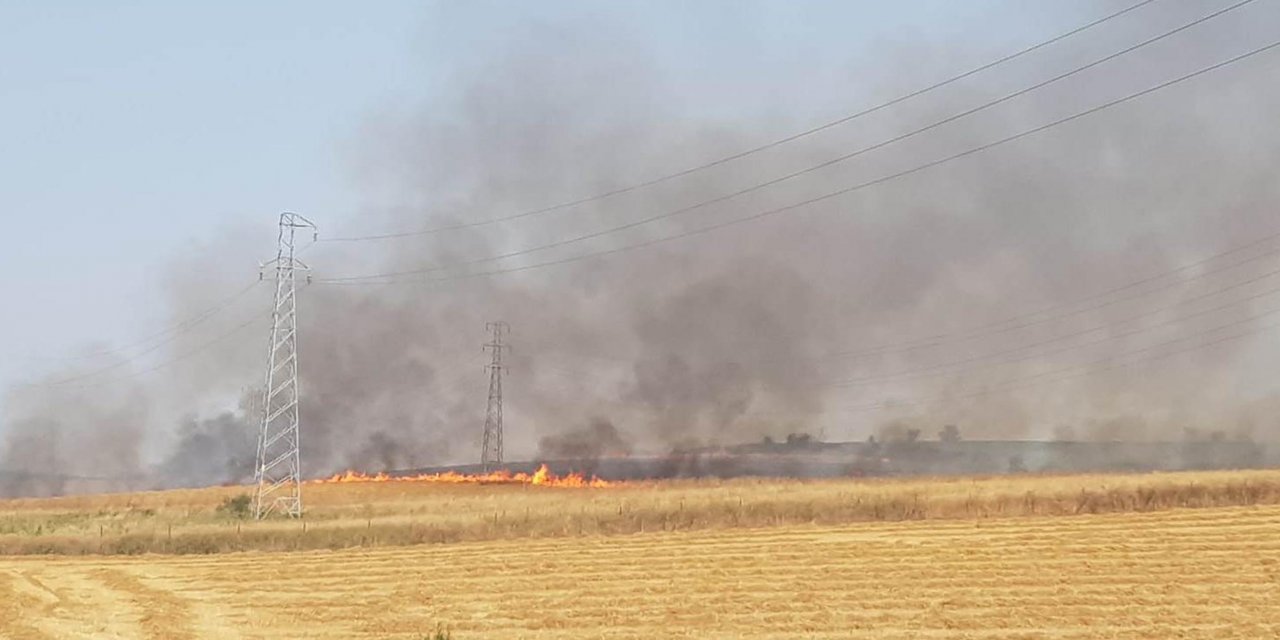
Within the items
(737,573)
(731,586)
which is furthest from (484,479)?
(731,586)

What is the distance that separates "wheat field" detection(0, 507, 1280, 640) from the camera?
1952 cm

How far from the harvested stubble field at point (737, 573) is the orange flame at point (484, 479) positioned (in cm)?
4448

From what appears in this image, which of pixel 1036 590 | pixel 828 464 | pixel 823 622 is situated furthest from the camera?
pixel 828 464

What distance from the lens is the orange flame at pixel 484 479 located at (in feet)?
289

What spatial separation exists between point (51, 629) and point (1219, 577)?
79.4 ft

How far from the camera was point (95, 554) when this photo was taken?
125 feet

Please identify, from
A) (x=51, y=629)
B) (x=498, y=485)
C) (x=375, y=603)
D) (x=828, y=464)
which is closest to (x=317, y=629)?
(x=375, y=603)

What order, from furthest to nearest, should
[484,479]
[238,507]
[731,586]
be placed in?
[484,479] < [238,507] < [731,586]

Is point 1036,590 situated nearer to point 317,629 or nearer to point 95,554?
point 317,629

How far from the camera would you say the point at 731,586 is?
23.8 m

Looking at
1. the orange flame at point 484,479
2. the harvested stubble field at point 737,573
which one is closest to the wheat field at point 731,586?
the harvested stubble field at point 737,573

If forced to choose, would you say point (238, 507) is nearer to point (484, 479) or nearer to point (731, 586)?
point (731, 586)

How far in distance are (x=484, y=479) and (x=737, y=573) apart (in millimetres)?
66282

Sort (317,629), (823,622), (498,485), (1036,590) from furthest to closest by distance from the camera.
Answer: (498,485) < (1036,590) < (317,629) < (823,622)
